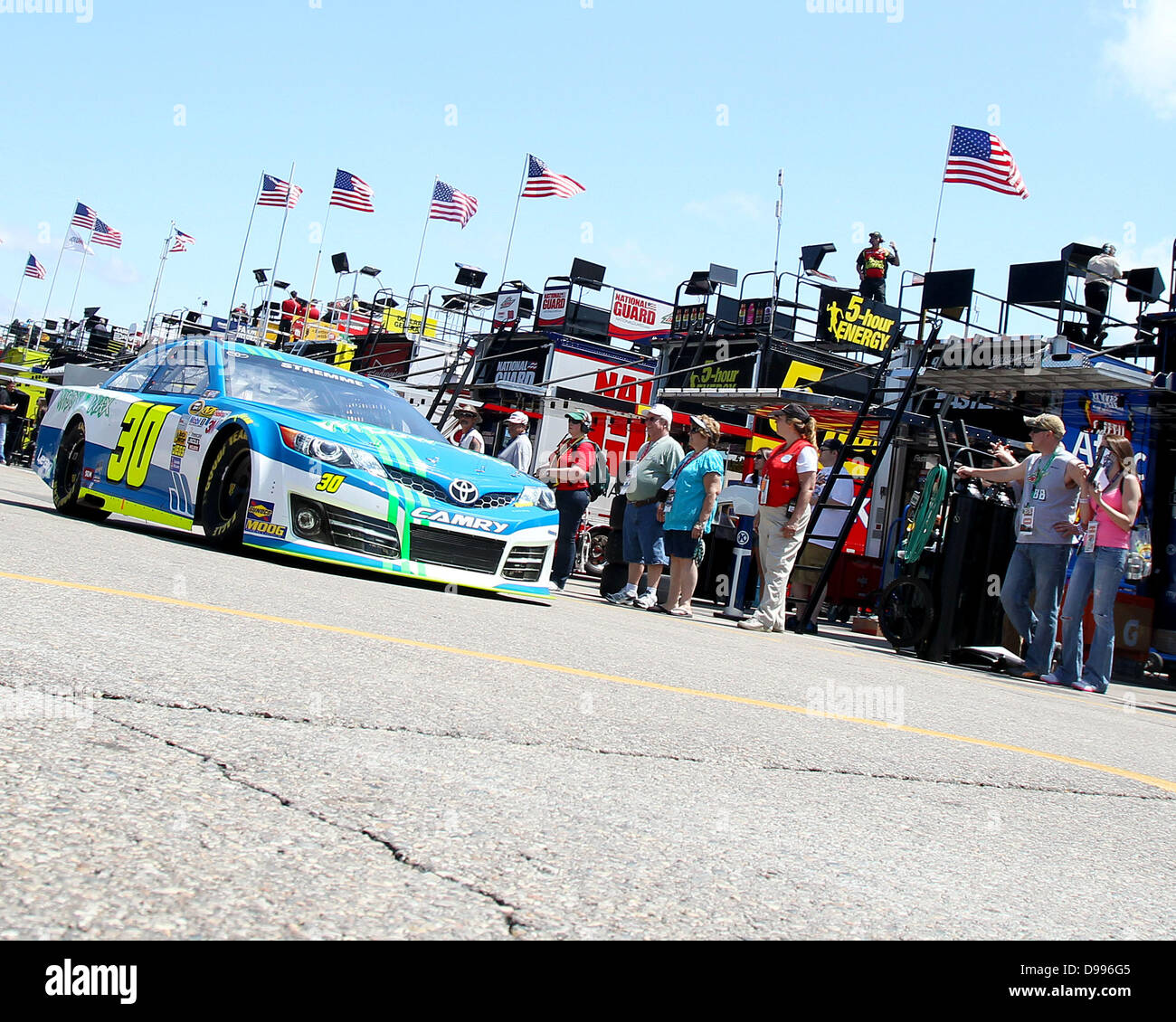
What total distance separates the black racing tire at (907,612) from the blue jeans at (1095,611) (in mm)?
1188

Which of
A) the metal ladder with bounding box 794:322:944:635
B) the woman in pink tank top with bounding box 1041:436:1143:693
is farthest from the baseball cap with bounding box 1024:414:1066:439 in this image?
the metal ladder with bounding box 794:322:944:635

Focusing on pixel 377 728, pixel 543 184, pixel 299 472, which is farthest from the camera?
pixel 543 184


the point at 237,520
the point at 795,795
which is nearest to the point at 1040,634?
the point at 237,520

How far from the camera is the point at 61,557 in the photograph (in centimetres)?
646

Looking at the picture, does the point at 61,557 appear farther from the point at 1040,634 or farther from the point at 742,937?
the point at 1040,634

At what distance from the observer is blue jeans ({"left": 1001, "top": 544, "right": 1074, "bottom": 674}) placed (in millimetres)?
9289

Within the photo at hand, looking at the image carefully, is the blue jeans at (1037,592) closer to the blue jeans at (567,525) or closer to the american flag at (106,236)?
Result: the blue jeans at (567,525)

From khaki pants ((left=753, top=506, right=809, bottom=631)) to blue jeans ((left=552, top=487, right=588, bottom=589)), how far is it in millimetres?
2047

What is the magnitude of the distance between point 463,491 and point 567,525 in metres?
3.40

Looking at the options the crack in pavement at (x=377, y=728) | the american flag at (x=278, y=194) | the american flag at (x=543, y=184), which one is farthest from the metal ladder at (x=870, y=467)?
the american flag at (x=278, y=194)

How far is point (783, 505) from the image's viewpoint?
32.9 feet

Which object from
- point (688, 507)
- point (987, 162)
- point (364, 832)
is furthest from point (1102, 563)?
point (987, 162)

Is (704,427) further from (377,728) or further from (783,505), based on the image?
(377,728)

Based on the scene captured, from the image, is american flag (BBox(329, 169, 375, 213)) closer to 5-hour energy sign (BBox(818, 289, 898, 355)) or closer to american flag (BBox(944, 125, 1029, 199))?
5-hour energy sign (BBox(818, 289, 898, 355))
